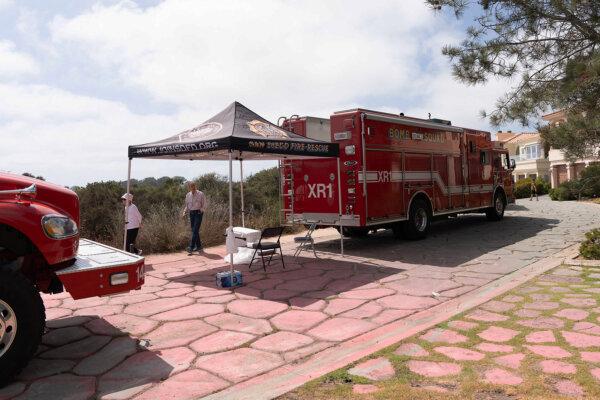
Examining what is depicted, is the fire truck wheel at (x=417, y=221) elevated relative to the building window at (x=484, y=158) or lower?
lower

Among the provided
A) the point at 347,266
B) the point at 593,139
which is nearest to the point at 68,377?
the point at 347,266

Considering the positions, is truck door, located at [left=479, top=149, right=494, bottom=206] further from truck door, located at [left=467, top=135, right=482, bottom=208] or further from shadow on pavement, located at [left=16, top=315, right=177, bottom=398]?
shadow on pavement, located at [left=16, top=315, right=177, bottom=398]

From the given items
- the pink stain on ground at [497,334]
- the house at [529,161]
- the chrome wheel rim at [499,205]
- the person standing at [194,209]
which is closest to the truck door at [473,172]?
the chrome wheel rim at [499,205]

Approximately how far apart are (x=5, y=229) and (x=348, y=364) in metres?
3.13

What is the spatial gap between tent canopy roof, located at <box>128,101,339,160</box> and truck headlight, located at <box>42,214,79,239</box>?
129 inches

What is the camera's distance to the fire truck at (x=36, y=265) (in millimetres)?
3652

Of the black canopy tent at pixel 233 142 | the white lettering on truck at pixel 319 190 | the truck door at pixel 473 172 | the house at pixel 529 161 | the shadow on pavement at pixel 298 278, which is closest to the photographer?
the shadow on pavement at pixel 298 278

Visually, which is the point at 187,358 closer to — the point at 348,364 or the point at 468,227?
the point at 348,364

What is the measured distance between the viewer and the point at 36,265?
4.37 m

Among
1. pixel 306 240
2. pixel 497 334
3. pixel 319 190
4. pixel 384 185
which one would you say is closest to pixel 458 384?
pixel 497 334

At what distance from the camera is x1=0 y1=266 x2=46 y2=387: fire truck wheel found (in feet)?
11.9

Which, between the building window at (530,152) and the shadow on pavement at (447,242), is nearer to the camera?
the shadow on pavement at (447,242)

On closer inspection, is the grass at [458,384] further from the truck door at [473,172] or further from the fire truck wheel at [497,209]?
the fire truck wheel at [497,209]

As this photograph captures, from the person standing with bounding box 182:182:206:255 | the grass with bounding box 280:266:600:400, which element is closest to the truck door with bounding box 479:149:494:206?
the person standing with bounding box 182:182:206:255
